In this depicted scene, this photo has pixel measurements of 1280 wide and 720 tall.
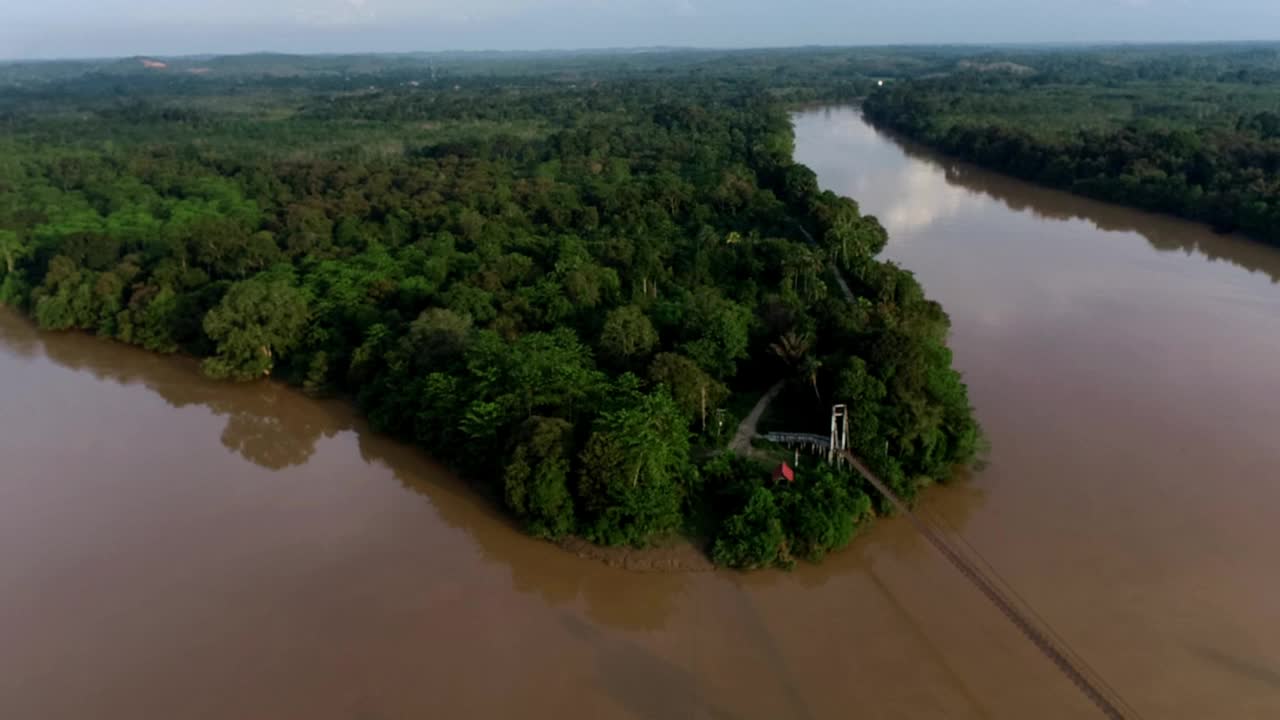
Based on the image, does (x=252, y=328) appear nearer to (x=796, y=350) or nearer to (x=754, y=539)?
(x=796, y=350)

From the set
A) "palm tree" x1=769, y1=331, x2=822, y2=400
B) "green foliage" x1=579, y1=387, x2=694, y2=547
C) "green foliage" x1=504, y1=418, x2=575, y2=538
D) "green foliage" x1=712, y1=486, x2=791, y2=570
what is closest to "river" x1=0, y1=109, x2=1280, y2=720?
"green foliage" x1=712, y1=486, x2=791, y2=570

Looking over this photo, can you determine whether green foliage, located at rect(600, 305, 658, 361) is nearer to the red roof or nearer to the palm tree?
the palm tree

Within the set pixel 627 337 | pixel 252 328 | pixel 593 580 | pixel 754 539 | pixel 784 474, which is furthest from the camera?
pixel 252 328

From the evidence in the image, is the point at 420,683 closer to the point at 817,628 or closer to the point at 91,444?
the point at 817,628

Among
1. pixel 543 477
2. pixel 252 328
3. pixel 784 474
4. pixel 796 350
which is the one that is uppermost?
pixel 796 350

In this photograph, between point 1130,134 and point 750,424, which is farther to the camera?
point 1130,134

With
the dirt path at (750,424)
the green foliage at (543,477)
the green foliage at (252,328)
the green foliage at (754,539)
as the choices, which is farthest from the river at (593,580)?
the dirt path at (750,424)

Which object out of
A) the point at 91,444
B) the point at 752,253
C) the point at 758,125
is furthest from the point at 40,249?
the point at 758,125

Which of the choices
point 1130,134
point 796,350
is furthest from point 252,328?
point 1130,134
